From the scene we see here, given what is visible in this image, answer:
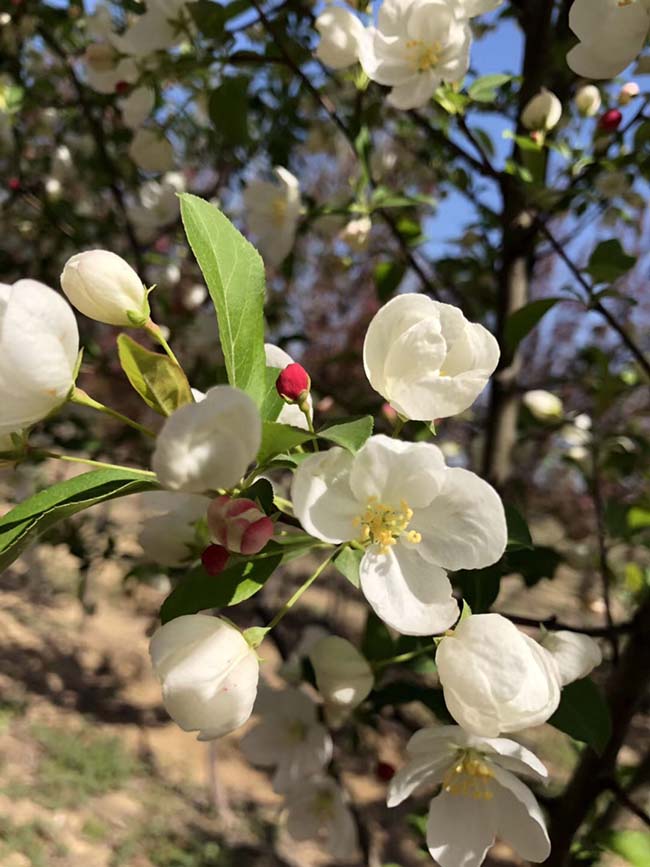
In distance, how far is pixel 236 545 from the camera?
0.64 metres

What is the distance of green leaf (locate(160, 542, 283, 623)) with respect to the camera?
0.70 m

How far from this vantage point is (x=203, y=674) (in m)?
0.64

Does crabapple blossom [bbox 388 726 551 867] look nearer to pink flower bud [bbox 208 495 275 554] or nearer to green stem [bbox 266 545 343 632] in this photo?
green stem [bbox 266 545 343 632]

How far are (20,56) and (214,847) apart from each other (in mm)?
3269

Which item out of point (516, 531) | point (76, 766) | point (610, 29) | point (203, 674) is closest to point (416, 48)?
point (610, 29)

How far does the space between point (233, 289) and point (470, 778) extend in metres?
0.70

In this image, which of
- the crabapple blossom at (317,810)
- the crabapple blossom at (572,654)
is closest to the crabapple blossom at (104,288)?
the crabapple blossom at (572,654)

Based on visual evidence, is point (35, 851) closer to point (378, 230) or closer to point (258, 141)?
point (258, 141)

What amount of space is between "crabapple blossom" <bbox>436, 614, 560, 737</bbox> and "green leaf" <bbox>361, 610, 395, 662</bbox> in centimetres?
39

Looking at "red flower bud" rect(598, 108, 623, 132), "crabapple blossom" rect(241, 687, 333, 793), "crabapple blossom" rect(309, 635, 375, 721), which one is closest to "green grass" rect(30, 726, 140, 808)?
"crabapple blossom" rect(241, 687, 333, 793)

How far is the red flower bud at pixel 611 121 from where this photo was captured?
4.43ft

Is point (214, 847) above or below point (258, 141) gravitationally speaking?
below

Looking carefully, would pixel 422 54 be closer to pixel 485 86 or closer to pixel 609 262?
pixel 485 86

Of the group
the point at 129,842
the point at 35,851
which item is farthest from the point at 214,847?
the point at 35,851
